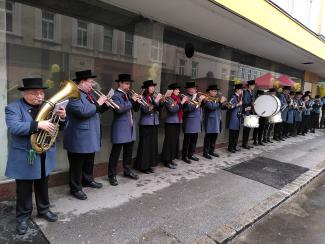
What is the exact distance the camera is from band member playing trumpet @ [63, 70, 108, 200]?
4082 mm

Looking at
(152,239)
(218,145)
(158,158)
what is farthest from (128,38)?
(218,145)

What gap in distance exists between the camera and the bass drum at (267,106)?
26.2 feet

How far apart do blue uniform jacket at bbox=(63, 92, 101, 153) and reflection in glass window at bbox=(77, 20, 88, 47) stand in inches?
46.2

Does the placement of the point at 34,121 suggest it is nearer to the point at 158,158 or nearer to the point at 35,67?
the point at 35,67

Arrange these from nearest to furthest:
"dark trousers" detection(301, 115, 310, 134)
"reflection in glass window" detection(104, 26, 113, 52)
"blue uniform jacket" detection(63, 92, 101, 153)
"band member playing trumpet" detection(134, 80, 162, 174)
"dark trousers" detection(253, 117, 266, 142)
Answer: "blue uniform jacket" detection(63, 92, 101, 153) < "reflection in glass window" detection(104, 26, 113, 52) < "band member playing trumpet" detection(134, 80, 162, 174) < "dark trousers" detection(253, 117, 266, 142) < "dark trousers" detection(301, 115, 310, 134)

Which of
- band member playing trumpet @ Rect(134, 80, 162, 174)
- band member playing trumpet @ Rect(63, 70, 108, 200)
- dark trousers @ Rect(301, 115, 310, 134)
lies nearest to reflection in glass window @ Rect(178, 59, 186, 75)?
band member playing trumpet @ Rect(134, 80, 162, 174)

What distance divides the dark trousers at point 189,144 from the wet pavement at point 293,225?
8.09 ft

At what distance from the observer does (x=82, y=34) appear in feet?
16.0

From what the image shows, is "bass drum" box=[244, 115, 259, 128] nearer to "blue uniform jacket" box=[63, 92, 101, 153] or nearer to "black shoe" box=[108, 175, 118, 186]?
"black shoe" box=[108, 175, 118, 186]

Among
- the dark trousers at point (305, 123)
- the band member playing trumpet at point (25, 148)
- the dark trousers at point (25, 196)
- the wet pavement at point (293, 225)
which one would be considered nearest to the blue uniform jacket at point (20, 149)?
the band member playing trumpet at point (25, 148)

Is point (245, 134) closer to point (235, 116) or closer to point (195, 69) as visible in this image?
point (235, 116)

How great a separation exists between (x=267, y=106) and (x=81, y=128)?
5.75 meters

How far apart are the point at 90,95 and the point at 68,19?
1400 mm

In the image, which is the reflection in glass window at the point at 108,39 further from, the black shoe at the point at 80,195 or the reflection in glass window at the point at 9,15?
the black shoe at the point at 80,195
